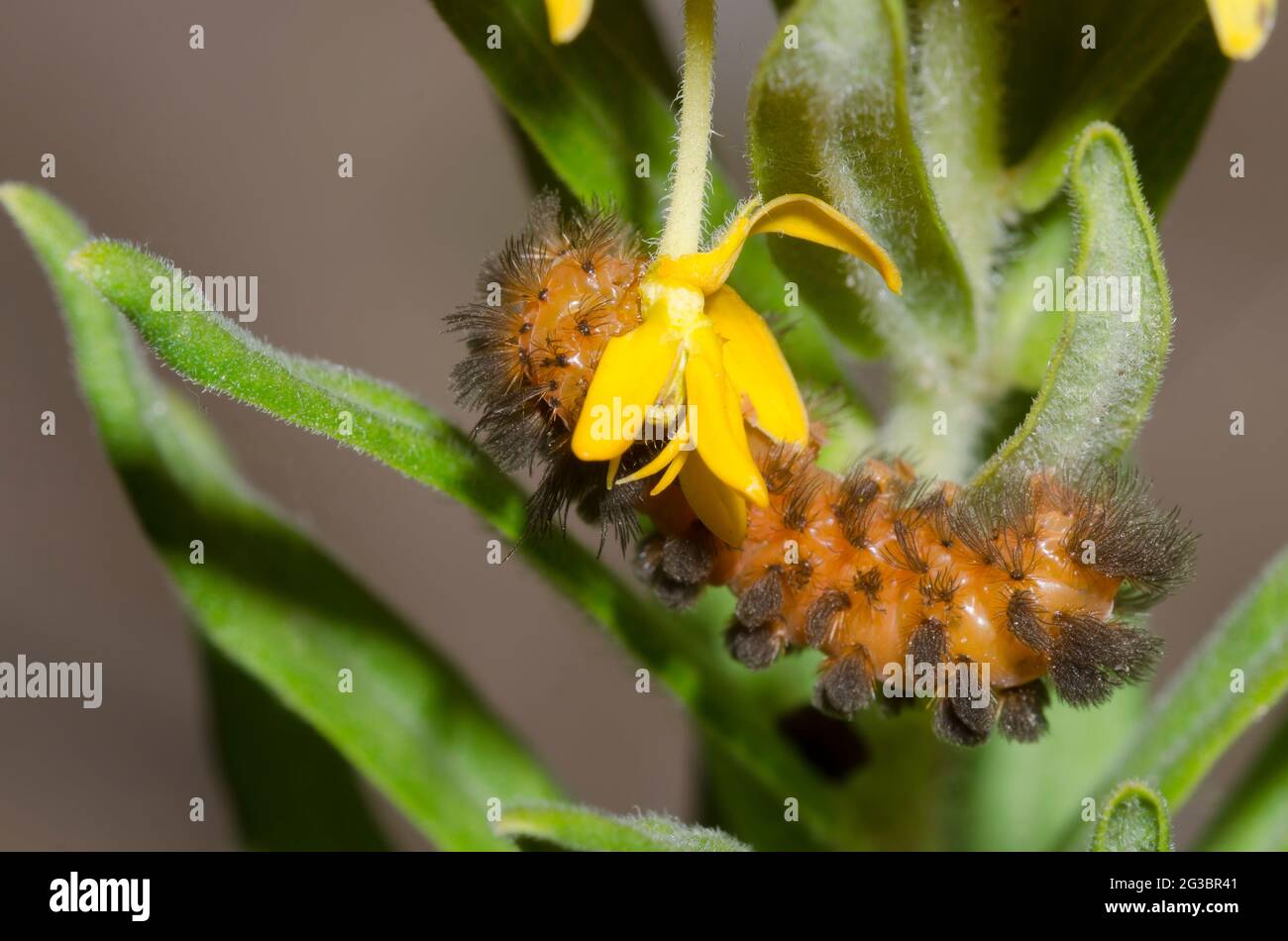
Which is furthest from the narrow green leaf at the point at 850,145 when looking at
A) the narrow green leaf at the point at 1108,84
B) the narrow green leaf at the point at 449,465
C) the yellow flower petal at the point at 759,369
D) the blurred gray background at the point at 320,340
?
the blurred gray background at the point at 320,340

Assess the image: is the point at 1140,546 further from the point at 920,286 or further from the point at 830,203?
the point at 830,203

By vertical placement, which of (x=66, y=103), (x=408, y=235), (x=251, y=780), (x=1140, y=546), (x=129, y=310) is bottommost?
(x=251, y=780)

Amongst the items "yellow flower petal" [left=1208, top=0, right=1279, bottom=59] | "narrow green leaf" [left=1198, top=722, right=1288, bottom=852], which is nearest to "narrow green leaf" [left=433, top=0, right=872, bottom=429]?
"yellow flower petal" [left=1208, top=0, right=1279, bottom=59]

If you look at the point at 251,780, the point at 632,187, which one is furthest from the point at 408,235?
the point at 632,187

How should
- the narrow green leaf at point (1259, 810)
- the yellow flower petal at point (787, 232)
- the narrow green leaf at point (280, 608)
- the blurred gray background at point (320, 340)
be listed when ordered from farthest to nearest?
the blurred gray background at point (320, 340) < the narrow green leaf at point (1259, 810) < the narrow green leaf at point (280, 608) < the yellow flower petal at point (787, 232)

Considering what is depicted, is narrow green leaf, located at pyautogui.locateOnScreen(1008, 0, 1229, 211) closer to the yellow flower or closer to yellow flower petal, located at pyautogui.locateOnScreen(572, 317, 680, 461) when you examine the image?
the yellow flower

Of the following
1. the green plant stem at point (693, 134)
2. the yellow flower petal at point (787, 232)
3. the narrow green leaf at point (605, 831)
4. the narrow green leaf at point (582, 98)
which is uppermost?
the narrow green leaf at point (582, 98)

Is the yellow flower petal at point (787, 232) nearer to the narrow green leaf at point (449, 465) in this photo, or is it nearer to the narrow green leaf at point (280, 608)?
the narrow green leaf at point (449, 465)
